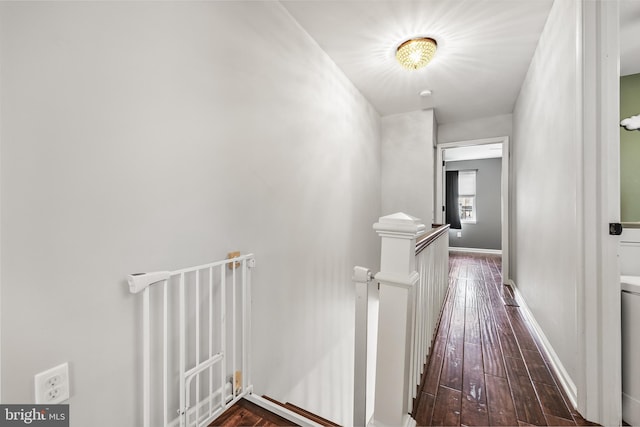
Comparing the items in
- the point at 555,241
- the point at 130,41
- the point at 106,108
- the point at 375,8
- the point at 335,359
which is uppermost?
the point at 375,8

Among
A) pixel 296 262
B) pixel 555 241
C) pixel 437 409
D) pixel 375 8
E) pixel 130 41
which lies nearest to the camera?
pixel 130 41

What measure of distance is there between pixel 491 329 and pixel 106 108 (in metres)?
2.92

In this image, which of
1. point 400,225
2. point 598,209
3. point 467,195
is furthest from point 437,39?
point 467,195

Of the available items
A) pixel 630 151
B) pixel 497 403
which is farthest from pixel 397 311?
pixel 630 151

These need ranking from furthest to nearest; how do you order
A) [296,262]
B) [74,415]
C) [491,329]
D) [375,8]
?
[491,329] < [296,262] < [375,8] < [74,415]

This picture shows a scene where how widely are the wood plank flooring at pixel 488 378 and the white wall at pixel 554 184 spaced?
0.17 m

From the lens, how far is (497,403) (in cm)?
136

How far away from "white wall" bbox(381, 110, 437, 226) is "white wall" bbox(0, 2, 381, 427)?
2240 millimetres

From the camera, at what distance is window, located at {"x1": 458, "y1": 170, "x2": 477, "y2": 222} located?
7.02 metres

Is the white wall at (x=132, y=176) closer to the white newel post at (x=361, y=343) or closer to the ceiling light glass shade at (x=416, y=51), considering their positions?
the white newel post at (x=361, y=343)

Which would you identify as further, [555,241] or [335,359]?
[335,359]

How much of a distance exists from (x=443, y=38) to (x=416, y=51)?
0.23 m

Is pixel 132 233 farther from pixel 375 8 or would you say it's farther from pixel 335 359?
pixel 335 359

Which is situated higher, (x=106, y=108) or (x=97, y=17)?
(x=97, y=17)
